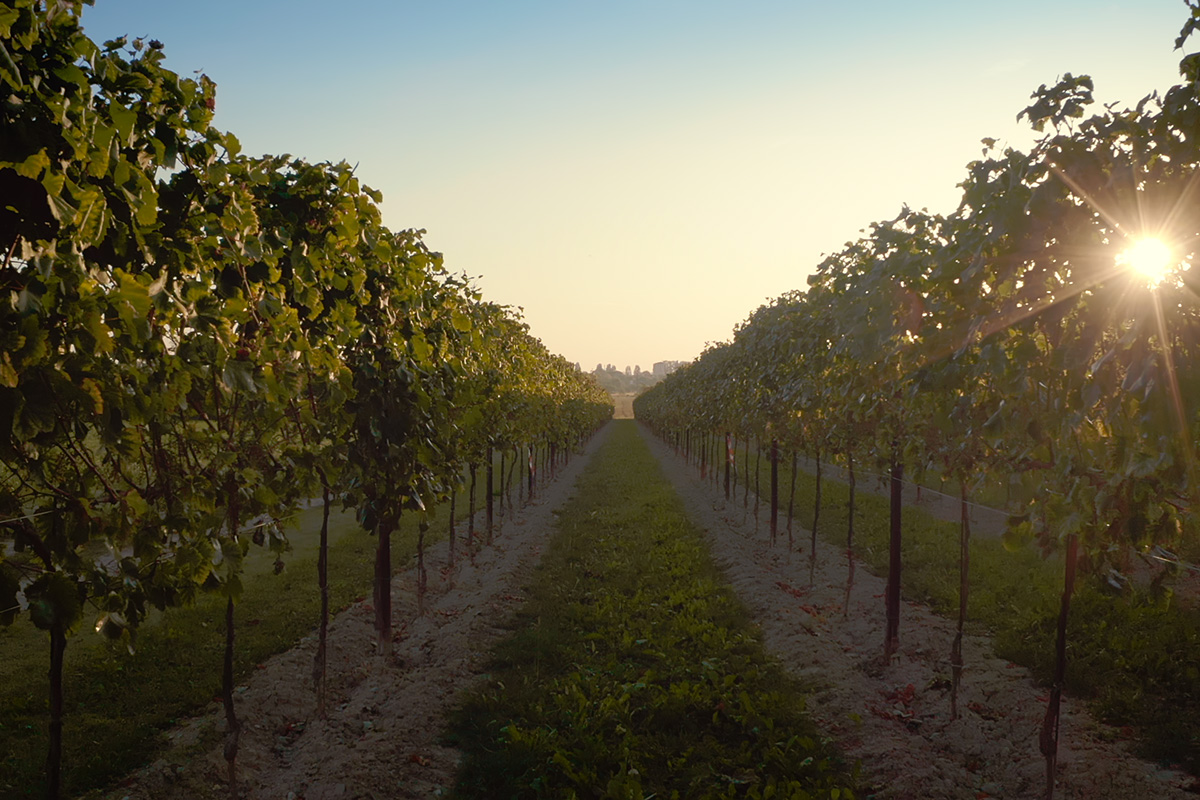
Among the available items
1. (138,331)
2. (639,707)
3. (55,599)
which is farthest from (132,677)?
(138,331)

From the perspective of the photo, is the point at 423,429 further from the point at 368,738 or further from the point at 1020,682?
the point at 1020,682

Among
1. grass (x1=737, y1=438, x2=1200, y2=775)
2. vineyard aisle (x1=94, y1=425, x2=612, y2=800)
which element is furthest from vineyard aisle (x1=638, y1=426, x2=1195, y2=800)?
vineyard aisle (x1=94, y1=425, x2=612, y2=800)

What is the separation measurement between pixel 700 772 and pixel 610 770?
30.3 inches

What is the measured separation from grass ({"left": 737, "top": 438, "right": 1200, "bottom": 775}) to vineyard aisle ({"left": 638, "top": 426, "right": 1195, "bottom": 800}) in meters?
0.31

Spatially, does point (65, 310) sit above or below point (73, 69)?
below

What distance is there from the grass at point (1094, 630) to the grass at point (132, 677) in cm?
747

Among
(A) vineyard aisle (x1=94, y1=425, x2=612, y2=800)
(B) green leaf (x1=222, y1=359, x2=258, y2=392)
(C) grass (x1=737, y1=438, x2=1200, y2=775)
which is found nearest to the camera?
(B) green leaf (x1=222, y1=359, x2=258, y2=392)

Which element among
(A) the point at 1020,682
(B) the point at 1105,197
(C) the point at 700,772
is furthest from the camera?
(A) the point at 1020,682

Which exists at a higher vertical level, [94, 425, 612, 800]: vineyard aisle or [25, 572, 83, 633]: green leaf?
[25, 572, 83, 633]: green leaf

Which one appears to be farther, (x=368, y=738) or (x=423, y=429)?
(x=423, y=429)

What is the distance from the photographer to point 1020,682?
314 inches

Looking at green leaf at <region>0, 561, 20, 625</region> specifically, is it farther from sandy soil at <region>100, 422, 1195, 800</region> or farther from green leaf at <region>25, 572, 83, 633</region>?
sandy soil at <region>100, 422, 1195, 800</region>

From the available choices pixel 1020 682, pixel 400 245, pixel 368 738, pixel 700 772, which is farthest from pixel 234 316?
pixel 1020 682

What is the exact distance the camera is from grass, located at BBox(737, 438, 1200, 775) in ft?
22.3
